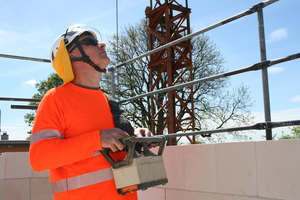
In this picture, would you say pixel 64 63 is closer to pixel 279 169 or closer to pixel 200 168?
pixel 200 168

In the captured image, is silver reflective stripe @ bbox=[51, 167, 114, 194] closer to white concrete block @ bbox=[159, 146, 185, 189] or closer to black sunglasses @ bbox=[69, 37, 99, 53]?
black sunglasses @ bbox=[69, 37, 99, 53]

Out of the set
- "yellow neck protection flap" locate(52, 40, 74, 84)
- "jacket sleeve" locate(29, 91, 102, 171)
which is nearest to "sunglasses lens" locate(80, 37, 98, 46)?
"yellow neck protection flap" locate(52, 40, 74, 84)

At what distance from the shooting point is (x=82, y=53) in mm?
2172

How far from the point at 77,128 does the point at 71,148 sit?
0.22 m

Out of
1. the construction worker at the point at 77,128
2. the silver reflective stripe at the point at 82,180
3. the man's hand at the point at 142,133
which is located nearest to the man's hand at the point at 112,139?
the construction worker at the point at 77,128

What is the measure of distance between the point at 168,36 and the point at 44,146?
14.3 m

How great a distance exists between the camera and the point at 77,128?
1.94m

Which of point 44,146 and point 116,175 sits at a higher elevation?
point 44,146

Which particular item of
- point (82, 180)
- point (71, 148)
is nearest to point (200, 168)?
point (82, 180)

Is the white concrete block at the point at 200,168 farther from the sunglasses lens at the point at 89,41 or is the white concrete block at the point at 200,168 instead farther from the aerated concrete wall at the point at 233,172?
the sunglasses lens at the point at 89,41

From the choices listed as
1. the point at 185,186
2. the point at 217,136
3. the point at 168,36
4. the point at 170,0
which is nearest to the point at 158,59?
the point at 168,36

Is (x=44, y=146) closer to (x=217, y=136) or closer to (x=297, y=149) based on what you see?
(x=297, y=149)

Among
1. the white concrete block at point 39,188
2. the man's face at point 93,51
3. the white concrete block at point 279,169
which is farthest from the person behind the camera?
the white concrete block at point 39,188

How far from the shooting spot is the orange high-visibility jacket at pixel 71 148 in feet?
5.75
